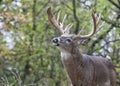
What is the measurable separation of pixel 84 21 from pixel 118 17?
1.48 metres

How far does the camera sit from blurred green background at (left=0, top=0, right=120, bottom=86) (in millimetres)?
15055

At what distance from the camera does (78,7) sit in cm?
1567

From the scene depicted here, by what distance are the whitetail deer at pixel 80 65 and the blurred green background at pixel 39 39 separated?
24.1ft

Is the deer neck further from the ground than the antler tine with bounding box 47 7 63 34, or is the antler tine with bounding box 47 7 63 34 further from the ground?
the antler tine with bounding box 47 7 63 34

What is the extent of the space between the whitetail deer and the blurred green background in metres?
7.35

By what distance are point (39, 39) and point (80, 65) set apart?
11.0 metres

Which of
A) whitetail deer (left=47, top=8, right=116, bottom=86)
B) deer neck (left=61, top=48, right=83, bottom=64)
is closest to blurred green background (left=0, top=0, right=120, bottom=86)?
whitetail deer (left=47, top=8, right=116, bottom=86)

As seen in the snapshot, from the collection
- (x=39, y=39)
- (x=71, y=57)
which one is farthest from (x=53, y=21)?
(x=39, y=39)

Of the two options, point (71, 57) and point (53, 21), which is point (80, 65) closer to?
point (71, 57)

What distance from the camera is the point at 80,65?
21.3ft

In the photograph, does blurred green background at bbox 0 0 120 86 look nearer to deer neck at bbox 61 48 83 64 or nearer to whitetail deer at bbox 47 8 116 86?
whitetail deer at bbox 47 8 116 86

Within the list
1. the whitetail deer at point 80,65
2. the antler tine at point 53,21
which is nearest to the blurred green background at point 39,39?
the antler tine at point 53,21

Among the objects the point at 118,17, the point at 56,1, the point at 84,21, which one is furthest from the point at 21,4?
the point at 118,17

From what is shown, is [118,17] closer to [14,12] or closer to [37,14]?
[14,12]
